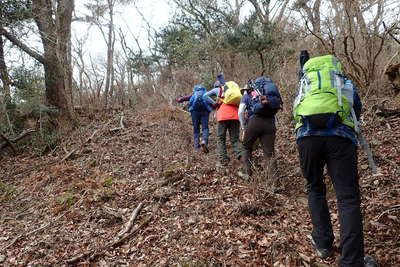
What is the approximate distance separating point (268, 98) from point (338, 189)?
6.64 ft

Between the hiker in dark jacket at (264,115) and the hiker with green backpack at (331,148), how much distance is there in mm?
1302

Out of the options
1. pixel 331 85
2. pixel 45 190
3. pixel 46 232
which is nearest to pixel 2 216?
pixel 45 190

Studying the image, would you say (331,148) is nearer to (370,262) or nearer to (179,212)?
(370,262)

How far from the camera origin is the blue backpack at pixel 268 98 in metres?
4.20

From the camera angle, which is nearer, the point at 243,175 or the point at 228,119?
the point at 243,175

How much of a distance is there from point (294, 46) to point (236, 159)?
25.7ft

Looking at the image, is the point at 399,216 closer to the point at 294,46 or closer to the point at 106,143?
the point at 106,143

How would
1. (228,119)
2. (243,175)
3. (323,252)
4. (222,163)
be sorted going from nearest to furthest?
(323,252), (243,175), (228,119), (222,163)

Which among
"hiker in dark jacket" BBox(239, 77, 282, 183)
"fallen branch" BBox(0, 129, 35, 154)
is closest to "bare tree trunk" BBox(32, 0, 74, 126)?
"fallen branch" BBox(0, 129, 35, 154)

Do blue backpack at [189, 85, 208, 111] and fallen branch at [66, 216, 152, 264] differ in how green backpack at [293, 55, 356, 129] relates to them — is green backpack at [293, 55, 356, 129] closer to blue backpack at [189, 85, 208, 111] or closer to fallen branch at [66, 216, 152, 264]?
fallen branch at [66, 216, 152, 264]

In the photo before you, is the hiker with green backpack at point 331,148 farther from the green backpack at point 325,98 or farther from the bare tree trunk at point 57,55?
the bare tree trunk at point 57,55

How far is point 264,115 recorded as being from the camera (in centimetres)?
Answer: 435

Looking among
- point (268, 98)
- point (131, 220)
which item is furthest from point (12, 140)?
point (268, 98)

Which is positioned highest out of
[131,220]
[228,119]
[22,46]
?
[22,46]
